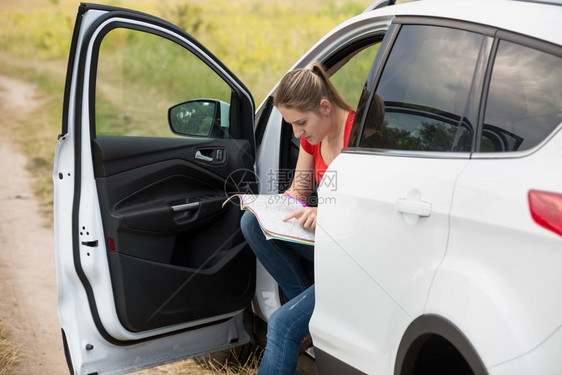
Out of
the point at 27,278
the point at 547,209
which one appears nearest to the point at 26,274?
the point at 27,278

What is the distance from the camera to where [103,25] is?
2488 millimetres

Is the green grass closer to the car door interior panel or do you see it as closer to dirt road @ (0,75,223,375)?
dirt road @ (0,75,223,375)

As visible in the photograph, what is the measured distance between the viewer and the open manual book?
2434 millimetres

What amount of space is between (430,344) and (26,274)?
508 centimetres

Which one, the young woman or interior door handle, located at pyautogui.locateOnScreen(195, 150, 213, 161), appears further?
interior door handle, located at pyautogui.locateOnScreen(195, 150, 213, 161)

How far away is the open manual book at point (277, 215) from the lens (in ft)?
7.98

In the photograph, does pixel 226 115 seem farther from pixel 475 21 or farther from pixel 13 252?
pixel 13 252

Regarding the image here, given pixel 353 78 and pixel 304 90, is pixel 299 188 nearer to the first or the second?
pixel 304 90

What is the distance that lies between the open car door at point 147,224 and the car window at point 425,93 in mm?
950

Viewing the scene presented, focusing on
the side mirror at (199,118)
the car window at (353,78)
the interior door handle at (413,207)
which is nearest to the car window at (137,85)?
the car window at (353,78)

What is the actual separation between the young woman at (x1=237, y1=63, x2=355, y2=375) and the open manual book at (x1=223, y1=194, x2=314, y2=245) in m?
0.04

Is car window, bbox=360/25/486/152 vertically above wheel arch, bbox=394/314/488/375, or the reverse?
car window, bbox=360/25/486/152

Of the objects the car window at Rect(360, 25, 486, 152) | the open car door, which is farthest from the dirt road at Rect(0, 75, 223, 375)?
the car window at Rect(360, 25, 486, 152)

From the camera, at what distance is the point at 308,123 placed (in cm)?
265
